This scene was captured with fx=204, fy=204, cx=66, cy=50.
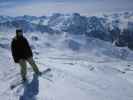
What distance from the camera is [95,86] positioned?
12.4 metres

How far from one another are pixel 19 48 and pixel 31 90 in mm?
2345

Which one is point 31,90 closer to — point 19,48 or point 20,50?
point 20,50

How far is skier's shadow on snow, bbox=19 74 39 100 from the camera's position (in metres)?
10.2

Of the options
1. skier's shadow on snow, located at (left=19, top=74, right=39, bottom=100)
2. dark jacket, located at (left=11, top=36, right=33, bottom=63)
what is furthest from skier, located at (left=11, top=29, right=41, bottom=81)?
skier's shadow on snow, located at (left=19, top=74, right=39, bottom=100)

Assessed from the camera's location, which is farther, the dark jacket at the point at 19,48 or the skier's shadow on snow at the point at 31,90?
the dark jacket at the point at 19,48

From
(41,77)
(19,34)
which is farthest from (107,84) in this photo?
(19,34)

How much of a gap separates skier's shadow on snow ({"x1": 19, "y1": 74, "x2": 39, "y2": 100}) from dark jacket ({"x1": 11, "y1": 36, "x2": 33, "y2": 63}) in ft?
4.86

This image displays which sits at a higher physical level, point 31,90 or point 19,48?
point 19,48

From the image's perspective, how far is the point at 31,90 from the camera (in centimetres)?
1077

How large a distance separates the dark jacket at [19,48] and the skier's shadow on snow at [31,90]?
1481 millimetres

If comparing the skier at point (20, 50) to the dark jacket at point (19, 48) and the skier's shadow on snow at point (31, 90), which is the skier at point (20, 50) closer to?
the dark jacket at point (19, 48)

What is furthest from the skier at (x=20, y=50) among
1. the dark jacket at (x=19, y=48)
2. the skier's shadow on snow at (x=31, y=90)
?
the skier's shadow on snow at (x=31, y=90)

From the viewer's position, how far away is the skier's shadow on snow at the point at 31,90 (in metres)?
10.2

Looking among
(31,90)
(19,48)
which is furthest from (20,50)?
(31,90)
